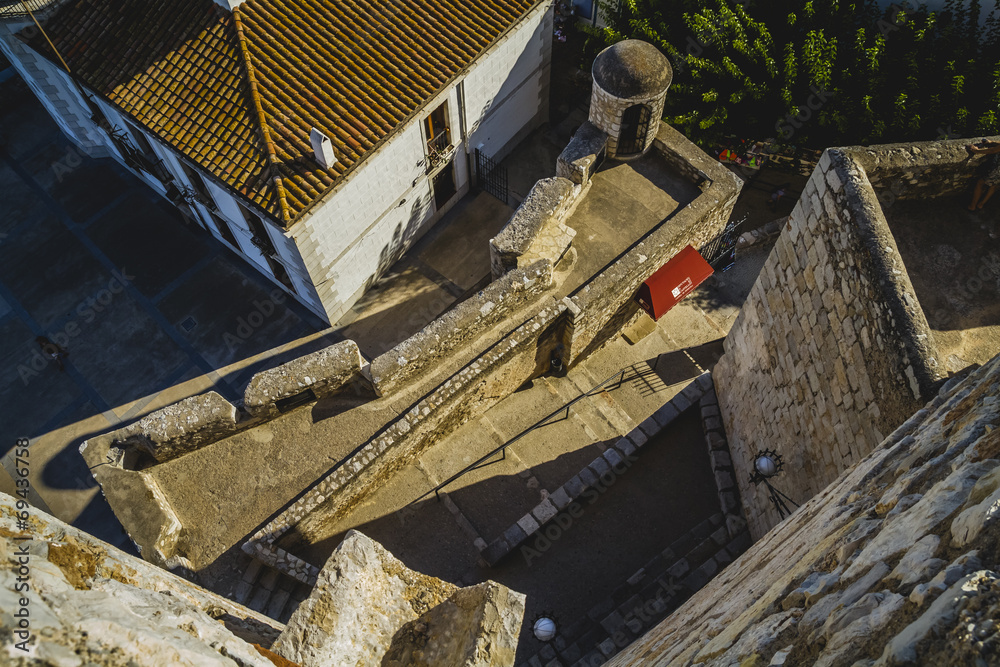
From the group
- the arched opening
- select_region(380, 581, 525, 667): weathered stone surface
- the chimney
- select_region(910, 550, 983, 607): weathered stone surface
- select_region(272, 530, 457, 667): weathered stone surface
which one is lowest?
select_region(910, 550, 983, 607): weathered stone surface

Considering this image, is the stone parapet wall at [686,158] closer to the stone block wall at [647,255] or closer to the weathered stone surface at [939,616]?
the stone block wall at [647,255]

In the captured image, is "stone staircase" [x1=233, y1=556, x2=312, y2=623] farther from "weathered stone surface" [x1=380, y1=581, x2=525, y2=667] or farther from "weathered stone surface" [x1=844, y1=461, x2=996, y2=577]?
"weathered stone surface" [x1=844, y1=461, x2=996, y2=577]

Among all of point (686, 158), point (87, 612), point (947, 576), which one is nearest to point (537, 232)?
point (686, 158)

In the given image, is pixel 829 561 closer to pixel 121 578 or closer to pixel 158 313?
pixel 121 578

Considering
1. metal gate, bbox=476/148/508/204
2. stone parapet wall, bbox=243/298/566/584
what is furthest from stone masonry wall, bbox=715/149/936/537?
metal gate, bbox=476/148/508/204

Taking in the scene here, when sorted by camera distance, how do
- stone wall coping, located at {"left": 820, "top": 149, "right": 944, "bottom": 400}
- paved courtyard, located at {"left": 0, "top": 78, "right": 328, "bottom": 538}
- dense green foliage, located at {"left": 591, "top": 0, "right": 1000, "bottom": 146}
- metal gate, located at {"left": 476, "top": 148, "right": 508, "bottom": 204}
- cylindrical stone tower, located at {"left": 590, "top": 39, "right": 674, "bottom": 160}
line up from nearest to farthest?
stone wall coping, located at {"left": 820, "top": 149, "right": 944, "bottom": 400} → cylindrical stone tower, located at {"left": 590, "top": 39, "right": 674, "bottom": 160} → dense green foliage, located at {"left": 591, "top": 0, "right": 1000, "bottom": 146} → paved courtyard, located at {"left": 0, "top": 78, "right": 328, "bottom": 538} → metal gate, located at {"left": 476, "top": 148, "right": 508, "bottom": 204}
